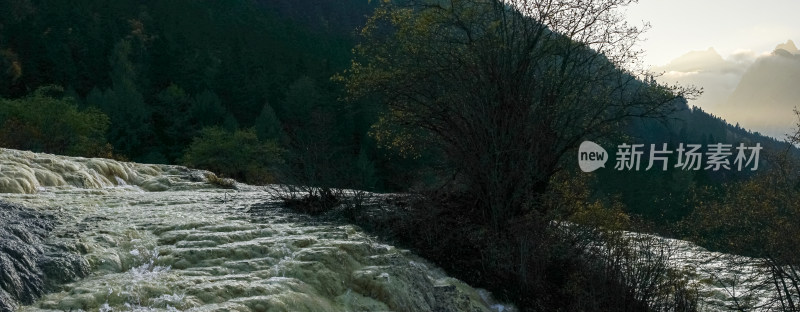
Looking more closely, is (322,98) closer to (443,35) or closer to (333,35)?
(333,35)

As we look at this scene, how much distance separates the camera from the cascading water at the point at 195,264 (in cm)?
716

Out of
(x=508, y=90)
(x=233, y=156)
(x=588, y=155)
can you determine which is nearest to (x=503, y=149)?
(x=508, y=90)

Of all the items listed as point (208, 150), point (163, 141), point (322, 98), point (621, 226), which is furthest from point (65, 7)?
point (621, 226)

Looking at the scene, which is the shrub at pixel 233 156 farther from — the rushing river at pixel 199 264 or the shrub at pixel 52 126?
the rushing river at pixel 199 264

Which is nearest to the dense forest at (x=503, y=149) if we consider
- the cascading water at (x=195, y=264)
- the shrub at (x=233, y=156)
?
the cascading water at (x=195, y=264)

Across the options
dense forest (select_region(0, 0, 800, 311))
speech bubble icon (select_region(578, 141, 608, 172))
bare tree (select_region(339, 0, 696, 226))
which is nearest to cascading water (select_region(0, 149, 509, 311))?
dense forest (select_region(0, 0, 800, 311))

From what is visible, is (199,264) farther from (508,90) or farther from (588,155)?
(588,155)

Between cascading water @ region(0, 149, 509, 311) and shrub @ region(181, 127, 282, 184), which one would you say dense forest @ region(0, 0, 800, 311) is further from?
shrub @ region(181, 127, 282, 184)

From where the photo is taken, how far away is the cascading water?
7164 millimetres

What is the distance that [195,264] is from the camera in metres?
8.56

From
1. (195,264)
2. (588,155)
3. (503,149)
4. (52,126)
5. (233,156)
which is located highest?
(588,155)

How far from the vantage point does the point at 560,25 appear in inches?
704

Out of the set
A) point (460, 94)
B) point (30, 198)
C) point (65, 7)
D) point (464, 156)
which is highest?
point (65, 7)

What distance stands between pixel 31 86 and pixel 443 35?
57.3 meters
